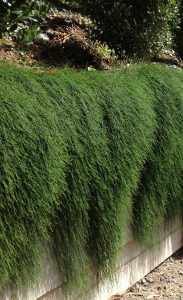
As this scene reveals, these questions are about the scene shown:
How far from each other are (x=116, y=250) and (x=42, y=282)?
2.57ft

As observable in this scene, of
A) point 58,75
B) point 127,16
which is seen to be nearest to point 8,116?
point 58,75

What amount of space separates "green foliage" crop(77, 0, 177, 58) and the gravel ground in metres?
2.87

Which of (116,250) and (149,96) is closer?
(116,250)

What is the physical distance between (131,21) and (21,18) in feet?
8.41

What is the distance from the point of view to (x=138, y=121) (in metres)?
4.25

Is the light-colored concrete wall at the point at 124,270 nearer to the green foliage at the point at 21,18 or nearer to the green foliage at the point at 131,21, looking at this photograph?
the green foliage at the point at 21,18

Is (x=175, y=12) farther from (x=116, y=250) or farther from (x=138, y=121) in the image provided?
(x=116, y=250)

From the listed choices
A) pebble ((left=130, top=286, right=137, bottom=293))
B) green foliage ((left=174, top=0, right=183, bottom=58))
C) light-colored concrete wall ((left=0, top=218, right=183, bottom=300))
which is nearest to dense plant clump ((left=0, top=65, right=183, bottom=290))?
light-colored concrete wall ((left=0, top=218, right=183, bottom=300))

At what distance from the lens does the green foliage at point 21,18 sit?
15.6ft

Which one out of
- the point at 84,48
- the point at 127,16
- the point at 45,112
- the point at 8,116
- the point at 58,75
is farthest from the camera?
the point at 84,48

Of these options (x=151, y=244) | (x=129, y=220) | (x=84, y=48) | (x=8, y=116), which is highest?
(x=8, y=116)

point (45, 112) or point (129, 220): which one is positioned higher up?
point (45, 112)

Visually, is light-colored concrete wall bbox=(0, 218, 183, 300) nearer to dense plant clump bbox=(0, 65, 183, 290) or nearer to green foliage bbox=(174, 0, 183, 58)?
dense plant clump bbox=(0, 65, 183, 290)

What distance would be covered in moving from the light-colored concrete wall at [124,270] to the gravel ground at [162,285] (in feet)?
0.21
